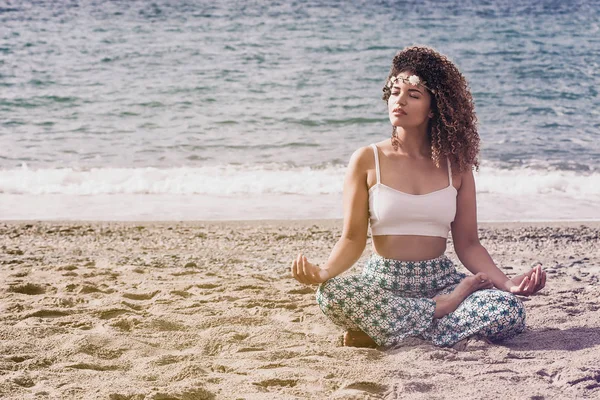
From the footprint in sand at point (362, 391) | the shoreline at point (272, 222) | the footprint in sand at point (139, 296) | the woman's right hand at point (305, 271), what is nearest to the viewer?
the footprint in sand at point (362, 391)

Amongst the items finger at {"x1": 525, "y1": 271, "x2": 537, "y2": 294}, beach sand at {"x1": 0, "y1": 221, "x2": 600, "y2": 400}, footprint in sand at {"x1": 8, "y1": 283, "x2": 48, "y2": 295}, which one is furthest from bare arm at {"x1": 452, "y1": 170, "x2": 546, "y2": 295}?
footprint in sand at {"x1": 8, "y1": 283, "x2": 48, "y2": 295}

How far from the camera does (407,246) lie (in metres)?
3.71

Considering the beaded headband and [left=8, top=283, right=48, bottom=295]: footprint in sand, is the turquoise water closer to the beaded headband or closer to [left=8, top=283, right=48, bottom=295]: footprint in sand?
[left=8, top=283, right=48, bottom=295]: footprint in sand

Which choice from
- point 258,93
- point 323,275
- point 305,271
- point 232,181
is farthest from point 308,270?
point 258,93

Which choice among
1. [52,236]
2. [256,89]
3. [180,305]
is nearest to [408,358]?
[180,305]

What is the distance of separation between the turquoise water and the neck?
149 inches

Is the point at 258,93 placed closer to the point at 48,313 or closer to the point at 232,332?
the point at 48,313

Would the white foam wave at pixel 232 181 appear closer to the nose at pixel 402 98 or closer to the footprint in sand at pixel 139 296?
the footprint in sand at pixel 139 296

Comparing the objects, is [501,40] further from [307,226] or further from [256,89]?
[307,226]

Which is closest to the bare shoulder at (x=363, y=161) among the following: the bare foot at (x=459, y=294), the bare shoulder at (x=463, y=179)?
the bare shoulder at (x=463, y=179)

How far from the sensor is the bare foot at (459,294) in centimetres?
366

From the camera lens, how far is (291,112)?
14.2m

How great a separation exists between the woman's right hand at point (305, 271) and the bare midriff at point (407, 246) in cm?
39

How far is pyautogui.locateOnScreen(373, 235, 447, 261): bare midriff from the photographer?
3.70 meters
